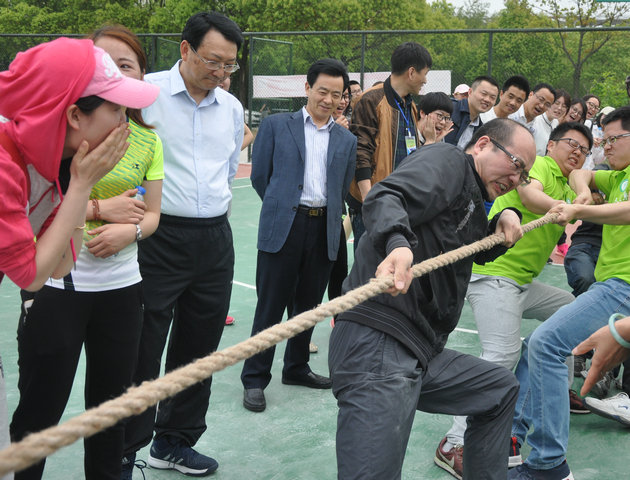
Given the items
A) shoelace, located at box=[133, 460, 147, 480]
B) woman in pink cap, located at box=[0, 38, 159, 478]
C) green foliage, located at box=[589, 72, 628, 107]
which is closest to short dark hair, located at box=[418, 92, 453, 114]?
shoelace, located at box=[133, 460, 147, 480]

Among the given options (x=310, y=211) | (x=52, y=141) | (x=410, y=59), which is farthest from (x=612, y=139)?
(x=52, y=141)

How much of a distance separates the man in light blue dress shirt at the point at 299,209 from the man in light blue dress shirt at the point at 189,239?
780 mm

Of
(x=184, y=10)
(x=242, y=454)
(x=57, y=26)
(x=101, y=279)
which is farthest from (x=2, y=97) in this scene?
(x=57, y=26)

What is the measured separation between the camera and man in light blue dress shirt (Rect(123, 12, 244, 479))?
9.91 feet

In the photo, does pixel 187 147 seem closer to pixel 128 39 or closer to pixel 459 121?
pixel 128 39

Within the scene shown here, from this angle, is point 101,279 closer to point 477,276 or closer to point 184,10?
point 477,276

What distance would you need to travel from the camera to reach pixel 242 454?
3373mm

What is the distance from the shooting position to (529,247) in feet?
11.9

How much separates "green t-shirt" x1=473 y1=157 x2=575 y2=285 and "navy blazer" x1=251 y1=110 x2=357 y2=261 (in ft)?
3.22

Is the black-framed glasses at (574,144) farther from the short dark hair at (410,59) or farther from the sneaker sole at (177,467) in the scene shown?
the sneaker sole at (177,467)

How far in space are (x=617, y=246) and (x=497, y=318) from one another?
2.63 feet

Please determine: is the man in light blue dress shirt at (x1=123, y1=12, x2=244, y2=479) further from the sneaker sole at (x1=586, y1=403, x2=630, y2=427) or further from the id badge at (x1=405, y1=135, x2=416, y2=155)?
the sneaker sole at (x1=586, y1=403, x2=630, y2=427)

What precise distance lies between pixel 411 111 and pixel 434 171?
2.79 metres

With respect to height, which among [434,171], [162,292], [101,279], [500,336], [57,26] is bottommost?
[500,336]
